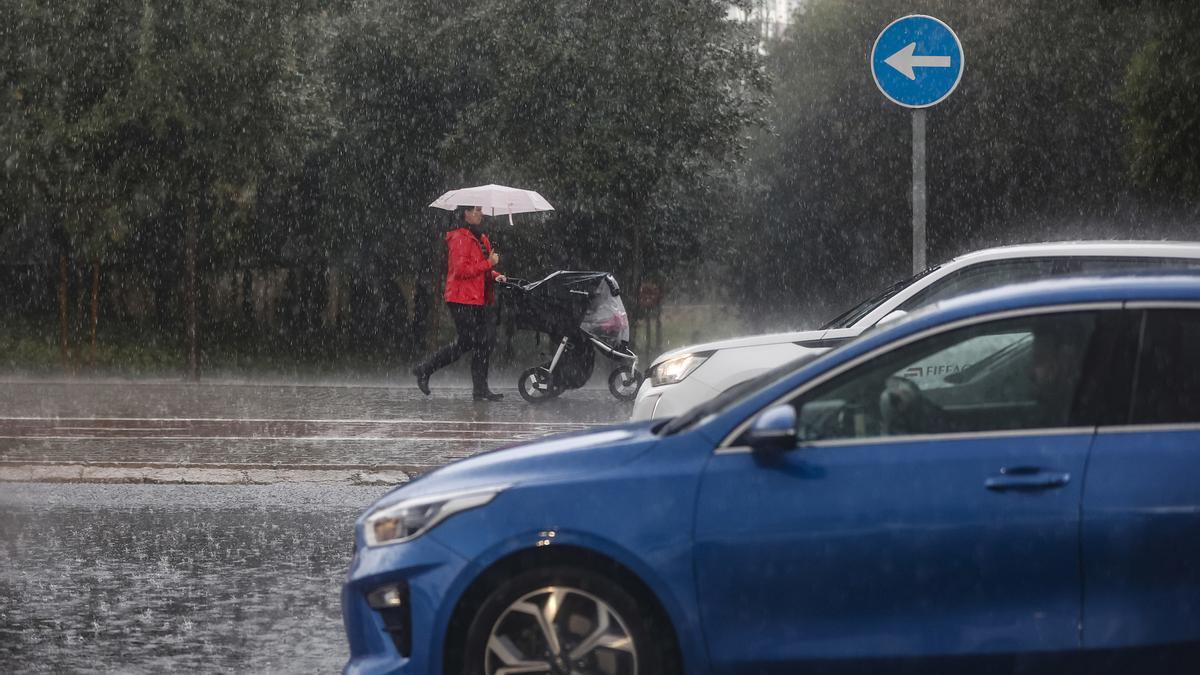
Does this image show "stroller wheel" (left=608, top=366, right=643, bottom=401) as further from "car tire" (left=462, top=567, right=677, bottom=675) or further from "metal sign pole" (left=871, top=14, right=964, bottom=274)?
"car tire" (left=462, top=567, right=677, bottom=675)

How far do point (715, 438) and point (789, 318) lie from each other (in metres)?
43.5

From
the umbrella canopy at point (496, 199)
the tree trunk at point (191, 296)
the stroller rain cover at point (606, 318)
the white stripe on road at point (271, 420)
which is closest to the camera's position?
the white stripe on road at point (271, 420)

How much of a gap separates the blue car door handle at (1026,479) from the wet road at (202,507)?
8.68 feet

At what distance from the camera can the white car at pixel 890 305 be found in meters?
9.11

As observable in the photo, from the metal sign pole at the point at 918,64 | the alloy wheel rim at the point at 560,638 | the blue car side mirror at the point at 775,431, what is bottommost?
the alloy wheel rim at the point at 560,638

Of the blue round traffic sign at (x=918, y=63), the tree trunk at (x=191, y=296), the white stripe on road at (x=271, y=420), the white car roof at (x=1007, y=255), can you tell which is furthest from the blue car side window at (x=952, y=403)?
the tree trunk at (x=191, y=296)

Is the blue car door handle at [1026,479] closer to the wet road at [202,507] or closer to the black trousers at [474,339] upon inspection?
the wet road at [202,507]

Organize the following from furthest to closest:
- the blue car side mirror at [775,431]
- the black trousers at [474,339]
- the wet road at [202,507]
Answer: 1. the black trousers at [474,339]
2. the wet road at [202,507]
3. the blue car side mirror at [775,431]

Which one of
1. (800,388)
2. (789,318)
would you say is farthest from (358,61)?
(800,388)

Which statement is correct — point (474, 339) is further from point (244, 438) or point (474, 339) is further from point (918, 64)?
point (918, 64)

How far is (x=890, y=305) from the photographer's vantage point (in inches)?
390

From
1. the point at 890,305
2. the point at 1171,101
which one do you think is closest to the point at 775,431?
the point at 890,305

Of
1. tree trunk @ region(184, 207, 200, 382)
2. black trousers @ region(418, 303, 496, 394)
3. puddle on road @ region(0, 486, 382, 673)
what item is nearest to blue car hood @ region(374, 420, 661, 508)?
puddle on road @ region(0, 486, 382, 673)

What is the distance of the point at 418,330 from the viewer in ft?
110
